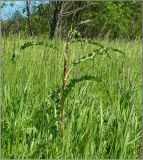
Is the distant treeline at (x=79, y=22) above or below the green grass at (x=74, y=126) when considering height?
above

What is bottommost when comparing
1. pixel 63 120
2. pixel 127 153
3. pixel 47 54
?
pixel 127 153

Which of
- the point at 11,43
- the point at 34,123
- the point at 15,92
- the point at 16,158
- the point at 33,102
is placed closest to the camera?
the point at 16,158

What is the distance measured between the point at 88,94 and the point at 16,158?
0.58 meters

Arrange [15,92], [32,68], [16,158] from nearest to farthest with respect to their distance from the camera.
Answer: [16,158], [15,92], [32,68]

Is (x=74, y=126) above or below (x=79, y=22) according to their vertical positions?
A: below

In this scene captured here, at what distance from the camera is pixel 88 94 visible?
70.0 inches

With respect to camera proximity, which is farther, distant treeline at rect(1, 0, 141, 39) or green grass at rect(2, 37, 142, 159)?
distant treeline at rect(1, 0, 141, 39)

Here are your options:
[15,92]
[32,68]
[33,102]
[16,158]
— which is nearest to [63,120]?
[16,158]

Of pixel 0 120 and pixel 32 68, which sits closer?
pixel 0 120

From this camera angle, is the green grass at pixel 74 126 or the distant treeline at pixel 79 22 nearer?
the green grass at pixel 74 126

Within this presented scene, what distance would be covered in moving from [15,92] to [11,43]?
1.14 metres

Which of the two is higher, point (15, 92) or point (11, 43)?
point (11, 43)

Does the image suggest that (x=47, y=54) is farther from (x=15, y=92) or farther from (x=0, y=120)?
(x=0, y=120)

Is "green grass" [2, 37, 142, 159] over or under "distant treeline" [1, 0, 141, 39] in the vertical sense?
under
